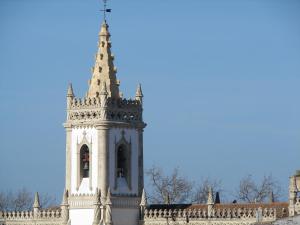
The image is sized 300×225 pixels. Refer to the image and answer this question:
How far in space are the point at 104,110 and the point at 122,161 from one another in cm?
423

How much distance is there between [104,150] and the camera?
110m

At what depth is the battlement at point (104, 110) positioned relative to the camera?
363 ft

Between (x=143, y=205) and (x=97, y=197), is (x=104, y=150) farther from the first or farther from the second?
(x=143, y=205)

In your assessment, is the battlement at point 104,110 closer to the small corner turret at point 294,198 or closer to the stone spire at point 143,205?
the stone spire at point 143,205

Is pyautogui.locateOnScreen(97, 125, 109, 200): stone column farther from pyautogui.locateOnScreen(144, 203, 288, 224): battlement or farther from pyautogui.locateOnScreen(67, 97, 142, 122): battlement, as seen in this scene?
pyautogui.locateOnScreen(144, 203, 288, 224): battlement

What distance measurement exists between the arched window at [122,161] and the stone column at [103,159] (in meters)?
1.99

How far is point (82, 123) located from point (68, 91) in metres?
2.76

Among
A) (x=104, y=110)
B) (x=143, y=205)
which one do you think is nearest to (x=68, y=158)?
(x=104, y=110)

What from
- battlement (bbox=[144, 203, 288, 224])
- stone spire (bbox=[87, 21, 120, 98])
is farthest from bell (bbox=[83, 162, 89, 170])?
battlement (bbox=[144, 203, 288, 224])

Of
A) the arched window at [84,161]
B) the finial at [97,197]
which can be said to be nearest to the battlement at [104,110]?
the arched window at [84,161]

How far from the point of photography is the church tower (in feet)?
362

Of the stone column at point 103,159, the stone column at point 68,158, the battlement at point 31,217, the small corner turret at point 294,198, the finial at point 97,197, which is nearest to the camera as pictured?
the small corner turret at point 294,198

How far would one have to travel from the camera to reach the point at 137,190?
11262cm

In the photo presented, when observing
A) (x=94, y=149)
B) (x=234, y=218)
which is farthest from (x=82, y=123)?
(x=234, y=218)
